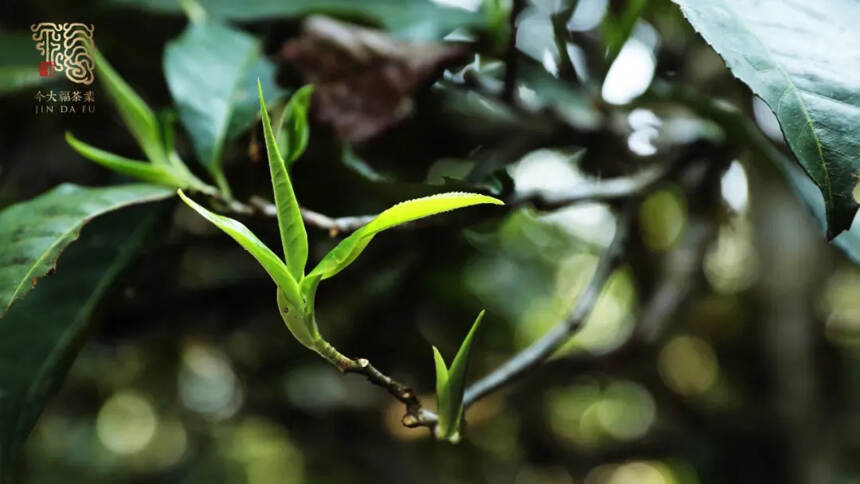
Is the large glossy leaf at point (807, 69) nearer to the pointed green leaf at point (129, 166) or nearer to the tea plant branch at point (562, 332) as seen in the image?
the tea plant branch at point (562, 332)

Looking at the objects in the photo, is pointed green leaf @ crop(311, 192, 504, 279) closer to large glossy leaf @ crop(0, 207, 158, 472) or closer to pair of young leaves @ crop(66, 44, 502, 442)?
pair of young leaves @ crop(66, 44, 502, 442)

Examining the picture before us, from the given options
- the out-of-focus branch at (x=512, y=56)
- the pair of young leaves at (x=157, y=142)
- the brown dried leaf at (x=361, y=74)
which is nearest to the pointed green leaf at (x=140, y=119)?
the pair of young leaves at (x=157, y=142)

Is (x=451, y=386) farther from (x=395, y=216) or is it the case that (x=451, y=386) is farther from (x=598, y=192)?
(x=598, y=192)

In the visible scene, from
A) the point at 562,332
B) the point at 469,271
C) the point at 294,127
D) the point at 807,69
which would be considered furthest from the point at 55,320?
the point at 469,271

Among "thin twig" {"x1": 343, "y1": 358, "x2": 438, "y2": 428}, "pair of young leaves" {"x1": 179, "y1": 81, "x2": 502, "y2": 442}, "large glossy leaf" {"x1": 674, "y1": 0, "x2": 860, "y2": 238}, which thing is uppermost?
"large glossy leaf" {"x1": 674, "y1": 0, "x2": 860, "y2": 238}

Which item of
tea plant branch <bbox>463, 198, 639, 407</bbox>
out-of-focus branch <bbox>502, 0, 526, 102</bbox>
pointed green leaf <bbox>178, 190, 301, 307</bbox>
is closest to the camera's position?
pointed green leaf <bbox>178, 190, 301, 307</bbox>

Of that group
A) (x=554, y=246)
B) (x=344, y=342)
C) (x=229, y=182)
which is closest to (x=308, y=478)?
(x=554, y=246)

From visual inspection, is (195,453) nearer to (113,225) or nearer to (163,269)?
(163,269)

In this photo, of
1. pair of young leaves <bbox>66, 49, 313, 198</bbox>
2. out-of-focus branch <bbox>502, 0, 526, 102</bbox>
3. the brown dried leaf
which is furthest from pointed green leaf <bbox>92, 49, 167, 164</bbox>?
out-of-focus branch <bbox>502, 0, 526, 102</bbox>
